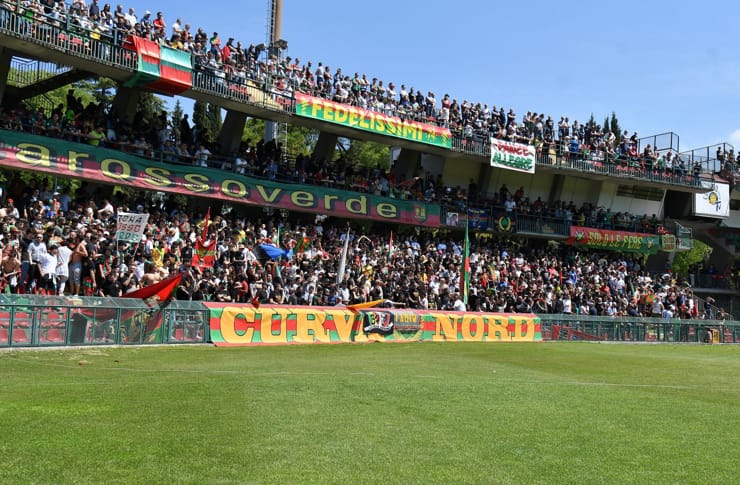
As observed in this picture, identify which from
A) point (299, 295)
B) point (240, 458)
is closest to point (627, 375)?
point (240, 458)

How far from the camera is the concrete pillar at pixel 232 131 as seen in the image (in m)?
34.1

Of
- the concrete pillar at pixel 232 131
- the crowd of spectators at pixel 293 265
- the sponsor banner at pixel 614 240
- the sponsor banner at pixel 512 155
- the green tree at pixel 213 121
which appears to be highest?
the green tree at pixel 213 121

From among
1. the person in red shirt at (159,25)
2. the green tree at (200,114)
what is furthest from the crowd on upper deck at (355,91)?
the green tree at (200,114)

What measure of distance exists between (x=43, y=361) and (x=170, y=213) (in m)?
14.2

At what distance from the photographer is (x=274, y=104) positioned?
1288 inches

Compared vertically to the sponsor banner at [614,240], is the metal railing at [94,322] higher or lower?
lower

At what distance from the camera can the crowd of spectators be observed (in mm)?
21406

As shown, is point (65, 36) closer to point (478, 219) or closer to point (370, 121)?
point (370, 121)

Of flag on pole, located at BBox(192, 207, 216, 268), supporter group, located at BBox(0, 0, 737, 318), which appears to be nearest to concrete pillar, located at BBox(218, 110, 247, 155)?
supporter group, located at BBox(0, 0, 737, 318)

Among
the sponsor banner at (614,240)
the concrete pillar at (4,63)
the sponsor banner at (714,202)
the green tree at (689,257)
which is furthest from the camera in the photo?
the green tree at (689,257)

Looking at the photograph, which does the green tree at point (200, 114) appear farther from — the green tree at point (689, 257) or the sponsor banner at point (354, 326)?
the green tree at point (689, 257)

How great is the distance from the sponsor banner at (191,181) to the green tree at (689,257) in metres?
47.8

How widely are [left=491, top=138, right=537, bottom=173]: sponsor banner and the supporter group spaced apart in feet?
3.60

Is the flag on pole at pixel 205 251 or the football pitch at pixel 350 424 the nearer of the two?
the football pitch at pixel 350 424
